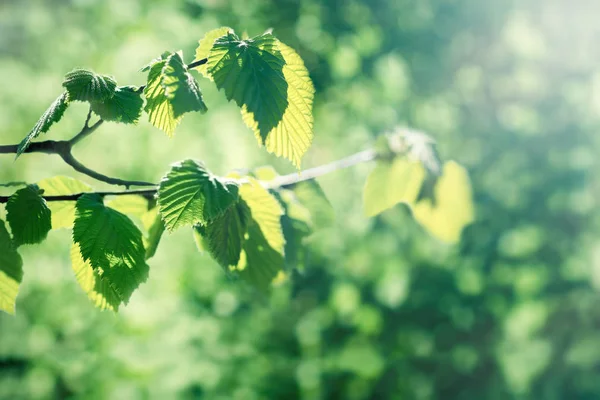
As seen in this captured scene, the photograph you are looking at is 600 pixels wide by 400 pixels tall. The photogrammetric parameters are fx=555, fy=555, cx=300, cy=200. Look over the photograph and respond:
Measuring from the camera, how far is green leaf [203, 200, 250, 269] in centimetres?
70

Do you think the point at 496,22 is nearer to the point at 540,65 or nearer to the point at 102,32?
the point at 540,65

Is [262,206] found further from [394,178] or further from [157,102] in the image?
[394,178]

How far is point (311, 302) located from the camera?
3189 millimetres

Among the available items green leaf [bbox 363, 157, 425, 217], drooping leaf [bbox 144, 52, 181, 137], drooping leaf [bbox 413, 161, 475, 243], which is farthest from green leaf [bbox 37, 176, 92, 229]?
drooping leaf [bbox 413, 161, 475, 243]

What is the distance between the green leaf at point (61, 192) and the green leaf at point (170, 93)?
220mm

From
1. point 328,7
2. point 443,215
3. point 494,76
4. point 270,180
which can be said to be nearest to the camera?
point 270,180

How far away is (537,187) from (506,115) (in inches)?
18.3

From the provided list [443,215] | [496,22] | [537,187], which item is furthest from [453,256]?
[443,215]

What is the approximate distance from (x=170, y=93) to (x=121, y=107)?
0.11 m

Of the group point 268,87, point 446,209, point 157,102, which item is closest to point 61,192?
point 157,102

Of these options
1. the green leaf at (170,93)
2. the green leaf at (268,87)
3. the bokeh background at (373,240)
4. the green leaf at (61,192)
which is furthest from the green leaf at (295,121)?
the bokeh background at (373,240)

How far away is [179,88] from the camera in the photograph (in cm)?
60

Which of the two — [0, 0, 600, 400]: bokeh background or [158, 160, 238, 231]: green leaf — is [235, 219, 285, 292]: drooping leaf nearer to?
[158, 160, 238, 231]: green leaf

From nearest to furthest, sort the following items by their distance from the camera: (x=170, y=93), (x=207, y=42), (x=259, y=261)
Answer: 1. (x=170, y=93)
2. (x=207, y=42)
3. (x=259, y=261)
